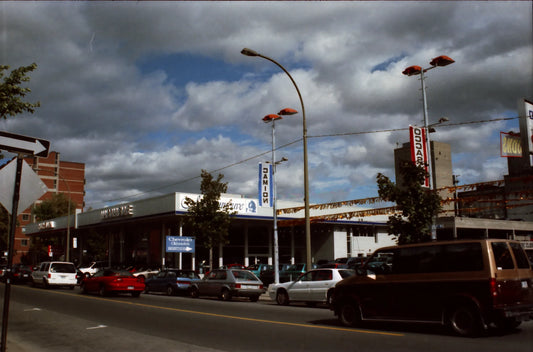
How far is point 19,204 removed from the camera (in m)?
8.05

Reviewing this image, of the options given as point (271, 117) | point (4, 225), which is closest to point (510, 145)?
point (271, 117)

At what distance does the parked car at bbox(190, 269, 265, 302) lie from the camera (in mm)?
22234

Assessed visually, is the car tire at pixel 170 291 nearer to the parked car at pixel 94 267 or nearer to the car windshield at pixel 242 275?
the car windshield at pixel 242 275

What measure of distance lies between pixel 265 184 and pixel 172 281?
815 centimetres

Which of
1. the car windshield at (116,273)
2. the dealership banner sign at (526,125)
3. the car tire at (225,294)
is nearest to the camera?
the dealership banner sign at (526,125)

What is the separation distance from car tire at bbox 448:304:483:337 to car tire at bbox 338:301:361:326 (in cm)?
240

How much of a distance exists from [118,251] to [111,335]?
50208 mm

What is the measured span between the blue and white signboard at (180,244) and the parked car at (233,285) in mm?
12367

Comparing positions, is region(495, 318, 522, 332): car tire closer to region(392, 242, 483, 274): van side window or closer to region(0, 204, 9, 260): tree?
region(392, 242, 483, 274): van side window

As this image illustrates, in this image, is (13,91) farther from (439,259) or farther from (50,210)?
(50,210)

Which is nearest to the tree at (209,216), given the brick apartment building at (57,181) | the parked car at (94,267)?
the parked car at (94,267)

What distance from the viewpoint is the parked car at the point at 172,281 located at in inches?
1024

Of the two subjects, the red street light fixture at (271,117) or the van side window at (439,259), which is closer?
the van side window at (439,259)

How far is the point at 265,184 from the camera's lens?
30.0 meters
